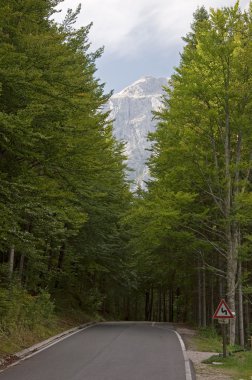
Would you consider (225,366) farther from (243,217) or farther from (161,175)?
(161,175)

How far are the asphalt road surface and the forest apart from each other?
2315mm

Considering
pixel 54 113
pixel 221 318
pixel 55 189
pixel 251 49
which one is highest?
pixel 251 49

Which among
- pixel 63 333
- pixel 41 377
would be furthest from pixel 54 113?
pixel 63 333

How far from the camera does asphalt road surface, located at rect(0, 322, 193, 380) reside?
9.77 meters

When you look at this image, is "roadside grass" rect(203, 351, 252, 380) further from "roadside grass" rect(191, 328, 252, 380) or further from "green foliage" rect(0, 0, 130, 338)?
"green foliage" rect(0, 0, 130, 338)

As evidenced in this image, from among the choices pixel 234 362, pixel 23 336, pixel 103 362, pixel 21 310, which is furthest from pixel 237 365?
pixel 21 310

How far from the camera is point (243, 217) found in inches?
722

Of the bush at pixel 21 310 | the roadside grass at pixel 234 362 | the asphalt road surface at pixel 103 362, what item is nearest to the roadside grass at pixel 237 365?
the roadside grass at pixel 234 362

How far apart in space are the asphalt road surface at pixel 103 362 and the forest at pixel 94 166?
2315 millimetres

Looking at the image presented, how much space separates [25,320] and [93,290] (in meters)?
18.5

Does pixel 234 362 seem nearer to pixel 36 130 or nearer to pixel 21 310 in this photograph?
pixel 21 310

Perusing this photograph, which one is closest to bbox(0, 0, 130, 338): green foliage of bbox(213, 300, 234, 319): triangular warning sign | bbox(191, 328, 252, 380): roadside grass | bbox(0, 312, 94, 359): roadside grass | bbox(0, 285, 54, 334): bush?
bbox(0, 285, 54, 334): bush

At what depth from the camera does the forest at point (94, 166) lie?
12.2m

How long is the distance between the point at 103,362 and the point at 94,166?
627 cm
